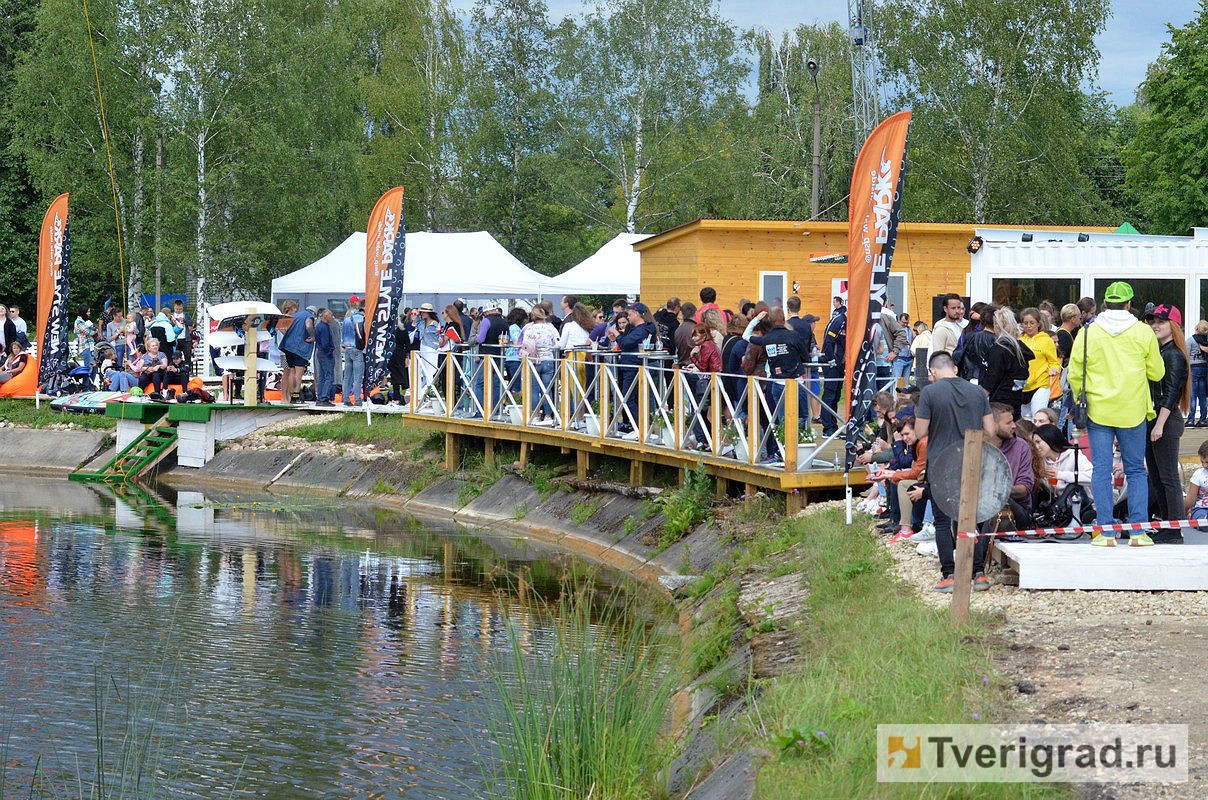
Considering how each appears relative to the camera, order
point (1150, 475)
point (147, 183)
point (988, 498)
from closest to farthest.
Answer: point (988, 498) → point (1150, 475) → point (147, 183)

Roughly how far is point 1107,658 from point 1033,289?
13.7 meters

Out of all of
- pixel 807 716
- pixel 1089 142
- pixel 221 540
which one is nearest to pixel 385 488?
pixel 221 540

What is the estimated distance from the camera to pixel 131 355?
96.1ft

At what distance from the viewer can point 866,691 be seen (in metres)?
7.71

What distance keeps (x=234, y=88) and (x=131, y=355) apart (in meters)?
15.5

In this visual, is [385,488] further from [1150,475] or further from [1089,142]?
[1089,142]

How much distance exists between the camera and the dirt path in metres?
7.08

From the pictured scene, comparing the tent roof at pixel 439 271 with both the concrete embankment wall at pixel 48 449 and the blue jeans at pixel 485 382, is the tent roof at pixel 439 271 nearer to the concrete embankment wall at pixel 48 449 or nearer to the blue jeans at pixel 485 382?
the concrete embankment wall at pixel 48 449

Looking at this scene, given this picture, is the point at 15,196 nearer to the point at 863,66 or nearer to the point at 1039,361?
the point at 863,66

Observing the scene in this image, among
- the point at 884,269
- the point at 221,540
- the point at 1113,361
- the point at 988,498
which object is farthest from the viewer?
the point at 221,540

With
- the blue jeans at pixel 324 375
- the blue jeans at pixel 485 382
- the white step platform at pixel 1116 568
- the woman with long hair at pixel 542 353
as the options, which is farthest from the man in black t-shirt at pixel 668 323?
the blue jeans at pixel 324 375

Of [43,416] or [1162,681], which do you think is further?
[43,416]

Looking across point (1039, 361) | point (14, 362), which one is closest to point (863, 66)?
point (14, 362)

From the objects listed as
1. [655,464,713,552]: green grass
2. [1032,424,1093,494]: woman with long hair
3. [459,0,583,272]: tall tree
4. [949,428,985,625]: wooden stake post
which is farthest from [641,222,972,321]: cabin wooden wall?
[459,0,583,272]: tall tree
